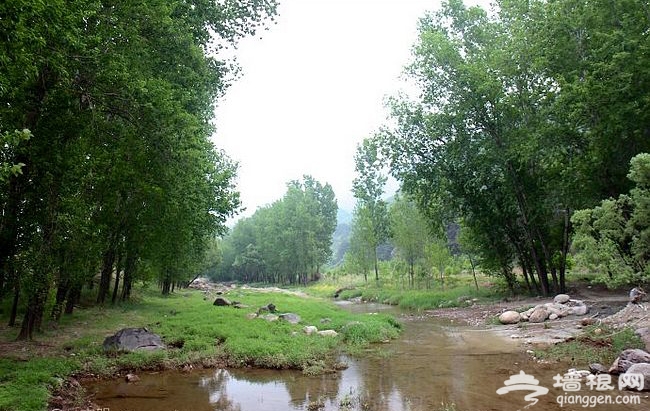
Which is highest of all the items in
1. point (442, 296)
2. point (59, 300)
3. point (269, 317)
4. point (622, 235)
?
point (622, 235)

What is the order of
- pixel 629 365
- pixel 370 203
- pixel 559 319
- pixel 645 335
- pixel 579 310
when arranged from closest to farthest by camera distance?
pixel 629 365 < pixel 645 335 < pixel 559 319 < pixel 579 310 < pixel 370 203

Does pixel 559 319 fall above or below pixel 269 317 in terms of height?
below

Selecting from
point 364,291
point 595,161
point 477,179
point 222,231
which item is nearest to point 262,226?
point 364,291

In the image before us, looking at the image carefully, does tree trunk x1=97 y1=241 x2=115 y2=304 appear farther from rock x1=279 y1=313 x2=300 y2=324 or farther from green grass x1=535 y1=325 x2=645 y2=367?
green grass x1=535 y1=325 x2=645 y2=367

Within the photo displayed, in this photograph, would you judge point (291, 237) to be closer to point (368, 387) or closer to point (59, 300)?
point (59, 300)

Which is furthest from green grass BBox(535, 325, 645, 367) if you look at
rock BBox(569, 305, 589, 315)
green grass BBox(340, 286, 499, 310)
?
green grass BBox(340, 286, 499, 310)

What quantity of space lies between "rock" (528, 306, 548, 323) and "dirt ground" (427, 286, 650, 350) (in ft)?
1.64

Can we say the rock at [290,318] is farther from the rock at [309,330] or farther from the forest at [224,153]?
the forest at [224,153]

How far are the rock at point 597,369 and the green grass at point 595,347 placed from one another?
0.43 m

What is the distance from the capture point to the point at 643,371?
996cm

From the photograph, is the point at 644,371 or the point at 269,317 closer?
the point at 644,371

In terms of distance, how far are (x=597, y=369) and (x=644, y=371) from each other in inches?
56.4

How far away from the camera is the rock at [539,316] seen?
20737 mm

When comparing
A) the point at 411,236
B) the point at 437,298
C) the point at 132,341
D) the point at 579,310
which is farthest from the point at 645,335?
Answer: the point at 411,236
